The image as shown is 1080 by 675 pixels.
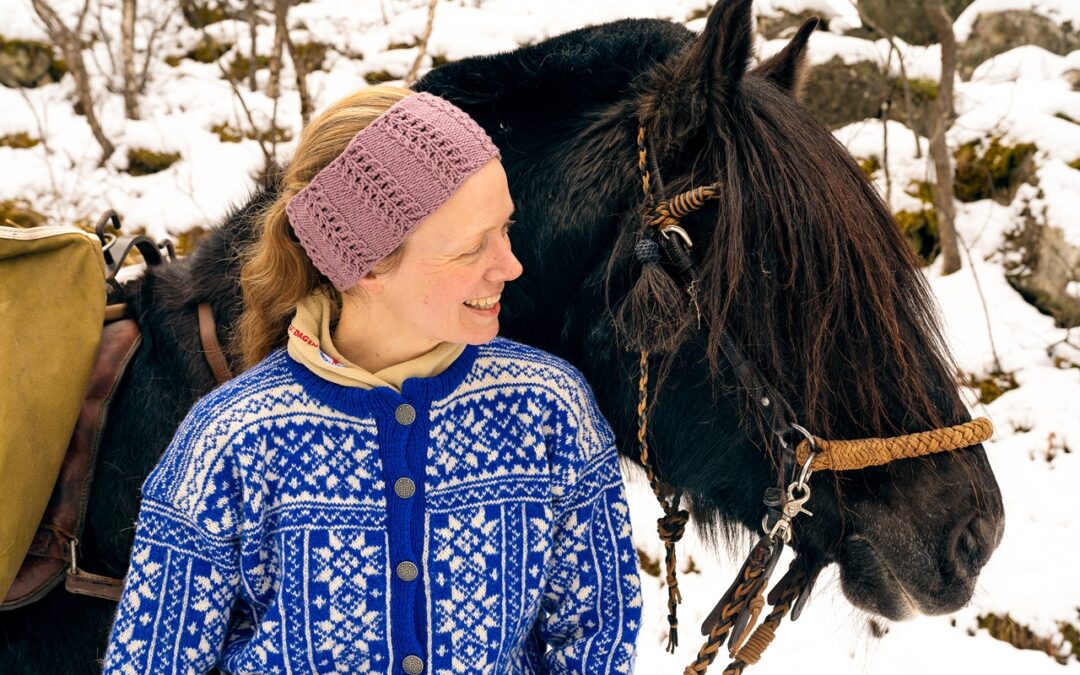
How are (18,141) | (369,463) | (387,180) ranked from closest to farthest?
(387,180), (369,463), (18,141)

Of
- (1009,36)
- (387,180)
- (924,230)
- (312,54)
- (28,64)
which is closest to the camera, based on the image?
(387,180)

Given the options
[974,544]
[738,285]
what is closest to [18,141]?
[738,285]

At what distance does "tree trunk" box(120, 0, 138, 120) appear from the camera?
25.1ft

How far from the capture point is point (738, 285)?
4.61 ft

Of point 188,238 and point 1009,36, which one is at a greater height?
point 1009,36

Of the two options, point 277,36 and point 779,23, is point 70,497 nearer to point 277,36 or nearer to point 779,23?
point 277,36

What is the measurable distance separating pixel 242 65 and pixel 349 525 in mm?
7880

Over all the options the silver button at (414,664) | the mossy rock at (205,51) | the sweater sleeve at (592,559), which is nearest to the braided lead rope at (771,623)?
the sweater sleeve at (592,559)

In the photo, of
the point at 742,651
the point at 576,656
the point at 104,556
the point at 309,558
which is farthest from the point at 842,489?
the point at 104,556

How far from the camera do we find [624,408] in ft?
5.24

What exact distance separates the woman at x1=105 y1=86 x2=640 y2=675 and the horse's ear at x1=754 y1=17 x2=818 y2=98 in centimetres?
68

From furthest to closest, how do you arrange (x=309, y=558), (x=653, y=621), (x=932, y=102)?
1. (x=932, y=102)
2. (x=653, y=621)
3. (x=309, y=558)

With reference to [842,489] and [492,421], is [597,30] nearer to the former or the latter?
[492,421]

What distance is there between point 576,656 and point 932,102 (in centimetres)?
537
